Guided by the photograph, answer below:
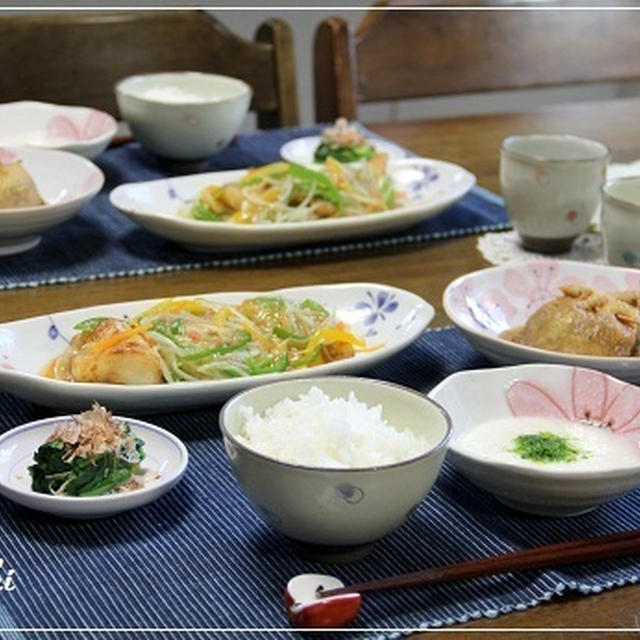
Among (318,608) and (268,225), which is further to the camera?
(268,225)

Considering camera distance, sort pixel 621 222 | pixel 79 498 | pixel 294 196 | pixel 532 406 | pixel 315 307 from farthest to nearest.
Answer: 1. pixel 294 196
2. pixel 621 222
3. pixel 315 307
4. pixel 532 406
5. pixel 79 498

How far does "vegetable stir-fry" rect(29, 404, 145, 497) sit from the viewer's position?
1.05 meters

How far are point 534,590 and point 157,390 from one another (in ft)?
1.28

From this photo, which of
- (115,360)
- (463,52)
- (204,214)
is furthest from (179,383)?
(463,52)

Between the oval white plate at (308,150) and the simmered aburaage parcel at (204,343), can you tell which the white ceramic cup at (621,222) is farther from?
the oval white plate at (308,150)

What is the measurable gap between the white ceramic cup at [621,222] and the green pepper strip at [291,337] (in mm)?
432

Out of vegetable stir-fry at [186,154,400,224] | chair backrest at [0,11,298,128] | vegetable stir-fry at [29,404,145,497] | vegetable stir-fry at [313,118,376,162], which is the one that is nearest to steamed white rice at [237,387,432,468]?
vegetable stir-fry at [29,404,145,497]

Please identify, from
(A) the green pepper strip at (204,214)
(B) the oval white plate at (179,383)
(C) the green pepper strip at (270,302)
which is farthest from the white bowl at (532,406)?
(A) the green pepper strip at (204,214)

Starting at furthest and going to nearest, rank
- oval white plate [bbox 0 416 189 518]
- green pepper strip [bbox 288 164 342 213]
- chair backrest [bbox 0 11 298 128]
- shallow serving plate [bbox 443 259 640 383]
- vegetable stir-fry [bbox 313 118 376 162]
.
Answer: chair backrest [bbox 0 11 298 128] < vegetable stir-fry [bbox 313 118 376 162] < green pepper strip [bbox 288 164 342 213] < shallow serving plate [bbox 443 259 640 383] < oval white plate [bbox 0 416 189 518]

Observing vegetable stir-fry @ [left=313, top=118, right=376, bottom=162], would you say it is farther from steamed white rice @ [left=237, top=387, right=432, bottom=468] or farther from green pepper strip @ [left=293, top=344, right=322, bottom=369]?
steamed white rice @ [left=237, top=387, right=432, bottom=468]

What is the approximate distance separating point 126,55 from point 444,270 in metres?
0.94

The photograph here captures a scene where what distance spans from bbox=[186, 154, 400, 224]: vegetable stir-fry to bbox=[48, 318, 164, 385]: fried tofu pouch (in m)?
0.49

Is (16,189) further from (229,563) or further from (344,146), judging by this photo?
(229,563)

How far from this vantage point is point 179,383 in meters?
1.21
